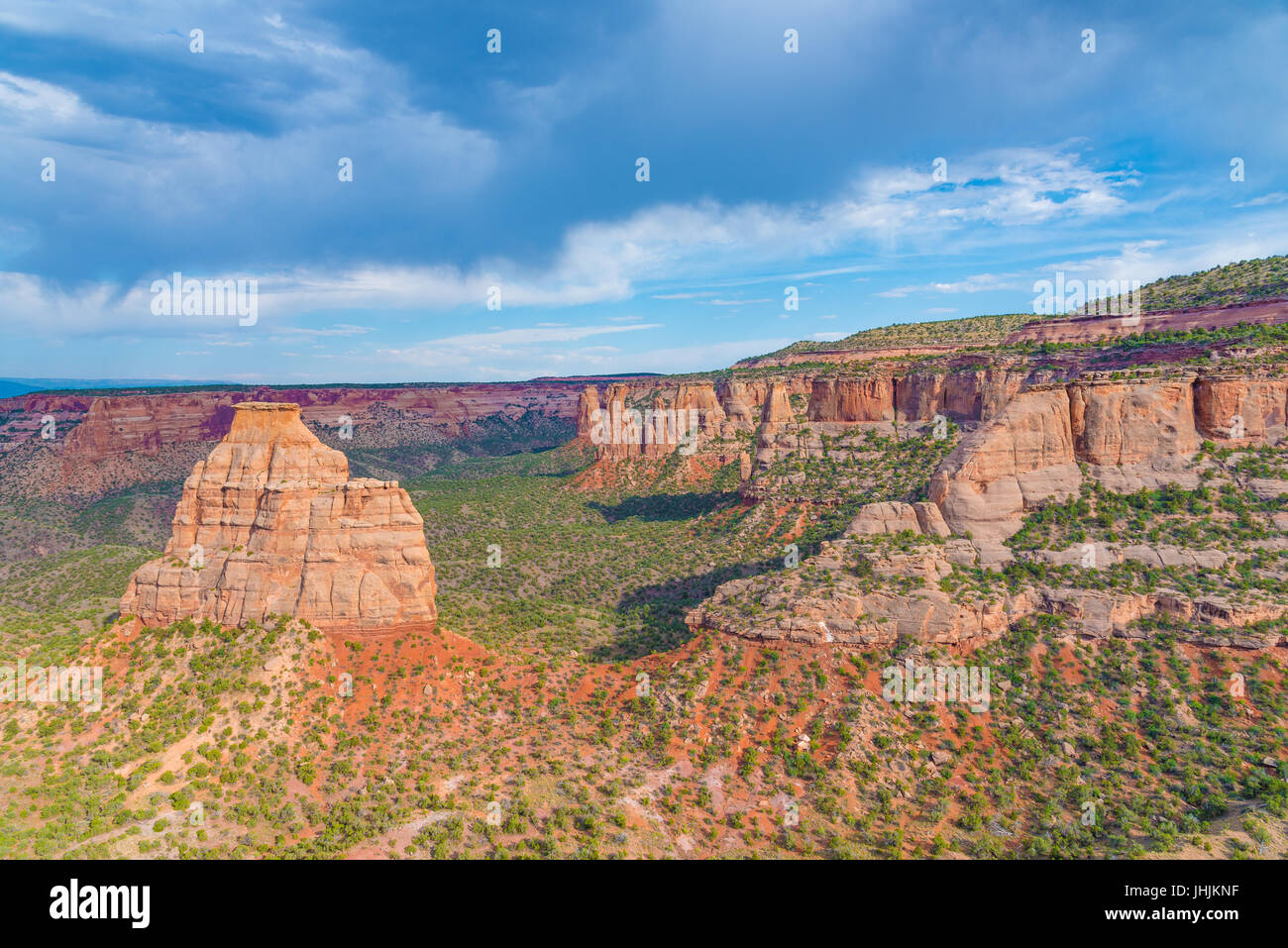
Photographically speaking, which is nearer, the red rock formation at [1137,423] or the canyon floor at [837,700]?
the canyon floor at [837,700]

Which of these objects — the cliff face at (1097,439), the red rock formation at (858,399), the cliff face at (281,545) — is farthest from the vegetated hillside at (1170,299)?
the cliff face at (281,545)

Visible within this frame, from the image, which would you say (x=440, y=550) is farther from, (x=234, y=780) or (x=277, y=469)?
(x=234, y=780)

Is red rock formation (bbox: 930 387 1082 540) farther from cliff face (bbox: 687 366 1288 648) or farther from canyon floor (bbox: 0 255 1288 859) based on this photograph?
canyon floor (bbox: 0 255 1288 859)

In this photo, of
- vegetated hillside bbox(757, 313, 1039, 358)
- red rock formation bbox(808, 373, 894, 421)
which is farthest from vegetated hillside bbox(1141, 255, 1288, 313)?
red rock formation bbox(808, 373, 894, 421)

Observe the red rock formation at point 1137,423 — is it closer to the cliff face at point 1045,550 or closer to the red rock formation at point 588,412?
the cliff face at point 1045,550

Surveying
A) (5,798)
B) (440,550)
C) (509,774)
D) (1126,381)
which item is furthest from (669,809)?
(440,550)

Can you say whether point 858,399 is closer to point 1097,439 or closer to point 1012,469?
point 1097,439
